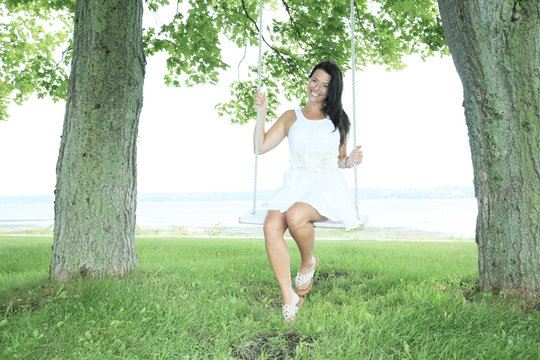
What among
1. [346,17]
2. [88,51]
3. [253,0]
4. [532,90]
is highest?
[253,0]

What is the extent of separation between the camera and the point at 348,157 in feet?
11.7

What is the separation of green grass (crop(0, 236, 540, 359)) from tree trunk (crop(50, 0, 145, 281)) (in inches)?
11.1

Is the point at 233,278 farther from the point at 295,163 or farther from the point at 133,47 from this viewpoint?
the point at 133,47

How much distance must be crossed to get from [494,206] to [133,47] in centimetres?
355

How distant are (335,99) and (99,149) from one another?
2.23 meters

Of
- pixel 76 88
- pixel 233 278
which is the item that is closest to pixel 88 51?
pixel 76 88

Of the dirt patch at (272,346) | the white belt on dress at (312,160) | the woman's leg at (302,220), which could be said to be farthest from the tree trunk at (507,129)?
the dirt patch at (272,346)

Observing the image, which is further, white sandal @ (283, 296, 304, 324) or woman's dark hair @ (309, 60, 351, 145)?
woman's dark hair @ (309, 60, 351, 145)

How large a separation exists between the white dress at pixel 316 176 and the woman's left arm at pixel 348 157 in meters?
0.12

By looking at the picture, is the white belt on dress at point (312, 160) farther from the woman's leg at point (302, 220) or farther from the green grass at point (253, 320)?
the green grass at point (253, 320)

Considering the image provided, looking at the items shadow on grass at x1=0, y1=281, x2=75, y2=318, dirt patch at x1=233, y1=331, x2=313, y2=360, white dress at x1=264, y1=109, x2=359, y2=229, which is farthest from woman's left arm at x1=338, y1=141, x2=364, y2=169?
shadow on grass at x1=0, y1=281, x2=75, y2=318

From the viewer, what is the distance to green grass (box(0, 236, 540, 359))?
2518 millimetres

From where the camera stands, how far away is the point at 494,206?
10.6ft

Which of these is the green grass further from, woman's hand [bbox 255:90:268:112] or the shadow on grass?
woman's hand [bbox 255:90:268:112]
